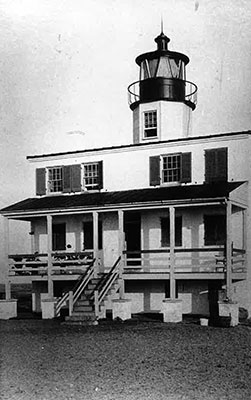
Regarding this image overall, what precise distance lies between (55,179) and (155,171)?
4.57 meters

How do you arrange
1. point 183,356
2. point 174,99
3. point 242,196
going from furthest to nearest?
point 174,99, point 242,196, point 183,356

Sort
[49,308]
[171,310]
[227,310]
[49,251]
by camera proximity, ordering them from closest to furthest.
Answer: [227,310] < [171,310] < [49,308] < [49,251]

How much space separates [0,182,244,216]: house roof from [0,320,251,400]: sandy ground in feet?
13.7

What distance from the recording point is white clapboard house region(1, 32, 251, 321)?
1948cm

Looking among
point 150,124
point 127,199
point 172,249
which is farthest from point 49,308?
point 150,124

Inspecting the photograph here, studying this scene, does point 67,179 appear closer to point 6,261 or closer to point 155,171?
point 155,171

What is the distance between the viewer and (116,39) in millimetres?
13969

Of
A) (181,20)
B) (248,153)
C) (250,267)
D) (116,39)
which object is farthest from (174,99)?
(181,20)

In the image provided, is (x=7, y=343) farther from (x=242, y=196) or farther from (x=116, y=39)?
(x=242, y=196)

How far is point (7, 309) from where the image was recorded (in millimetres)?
21359

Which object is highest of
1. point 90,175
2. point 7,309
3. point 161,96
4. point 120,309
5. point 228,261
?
point 161,96

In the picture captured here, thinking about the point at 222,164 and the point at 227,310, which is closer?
the point at 227,310

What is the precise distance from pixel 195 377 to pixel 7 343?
6.01m

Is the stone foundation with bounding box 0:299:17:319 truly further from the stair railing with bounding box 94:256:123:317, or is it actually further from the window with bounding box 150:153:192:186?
the window with bounding box 150:153:192:186
